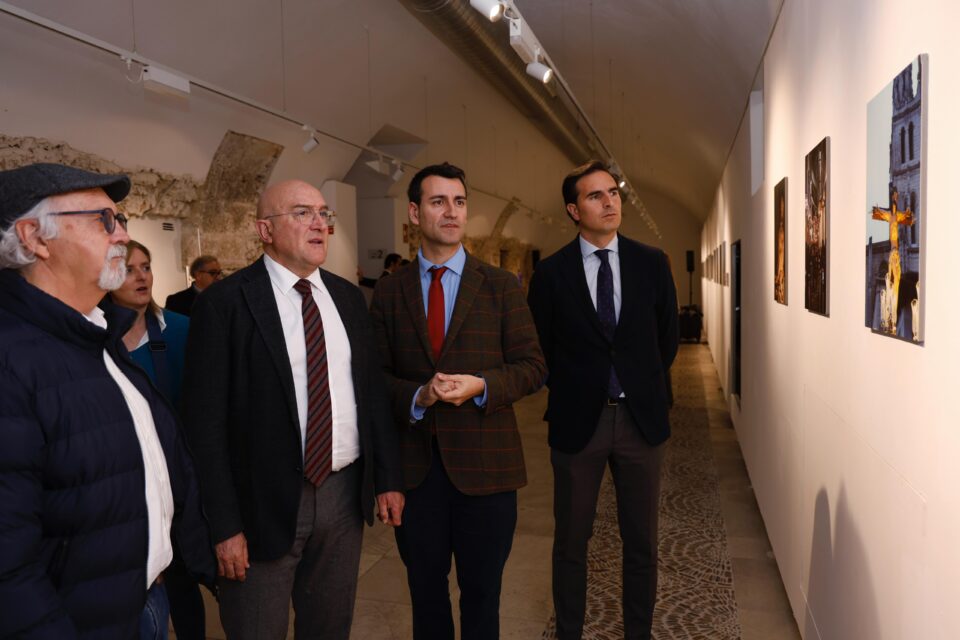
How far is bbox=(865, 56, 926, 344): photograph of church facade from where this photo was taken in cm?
167

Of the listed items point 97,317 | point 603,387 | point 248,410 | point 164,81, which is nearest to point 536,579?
point 603,387

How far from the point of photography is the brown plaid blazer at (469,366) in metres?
2.30

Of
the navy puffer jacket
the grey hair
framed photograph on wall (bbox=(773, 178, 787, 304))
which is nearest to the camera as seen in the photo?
the navy puffer jacket

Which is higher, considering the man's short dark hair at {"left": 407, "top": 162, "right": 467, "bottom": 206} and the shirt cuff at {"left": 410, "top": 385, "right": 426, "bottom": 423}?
the man's short dark hair at {"left": 407, "top": 162, "right": 467, "bottom": 206}

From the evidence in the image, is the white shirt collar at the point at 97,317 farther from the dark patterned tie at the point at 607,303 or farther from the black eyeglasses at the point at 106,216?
the dark patterned tie at the point at 607,303

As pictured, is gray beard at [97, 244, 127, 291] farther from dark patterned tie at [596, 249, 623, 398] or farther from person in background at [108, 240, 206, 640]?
dark patterned tie at [596, 249, 623, 398]

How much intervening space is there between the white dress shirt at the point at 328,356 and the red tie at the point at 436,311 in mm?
305

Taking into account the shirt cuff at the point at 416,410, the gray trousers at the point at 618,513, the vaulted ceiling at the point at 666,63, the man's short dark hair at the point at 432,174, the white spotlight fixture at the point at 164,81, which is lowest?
the gray trousers at the point at 618,513

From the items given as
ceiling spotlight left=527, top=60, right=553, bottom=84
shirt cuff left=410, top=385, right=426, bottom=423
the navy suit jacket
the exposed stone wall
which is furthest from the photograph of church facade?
the exposed stone wall

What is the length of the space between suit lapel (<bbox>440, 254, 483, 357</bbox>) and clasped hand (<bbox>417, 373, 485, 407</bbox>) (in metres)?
0.15

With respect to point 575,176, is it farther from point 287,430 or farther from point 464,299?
point 287,430

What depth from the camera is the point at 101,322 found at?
1.61 metres

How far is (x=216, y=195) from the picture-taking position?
26.6ft

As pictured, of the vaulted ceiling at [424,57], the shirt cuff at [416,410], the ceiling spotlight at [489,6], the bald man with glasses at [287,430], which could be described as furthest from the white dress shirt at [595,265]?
the vaulted ceiling at [424,57]
